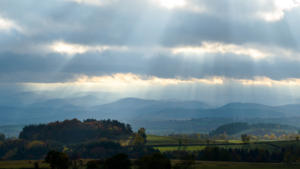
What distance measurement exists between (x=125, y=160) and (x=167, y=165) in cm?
1593

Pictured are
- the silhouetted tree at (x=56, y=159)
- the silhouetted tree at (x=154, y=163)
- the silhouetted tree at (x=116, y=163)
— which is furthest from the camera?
the silhouetted tree at (x=56, y=159)

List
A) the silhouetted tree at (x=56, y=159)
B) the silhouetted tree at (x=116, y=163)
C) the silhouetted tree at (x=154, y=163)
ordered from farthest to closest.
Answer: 1. the silhouetted tree at (x=56, y=159)
2. the silhouetted tree at (x=116, y=163)
3. the silhouetted tree at (x=154, y=163)

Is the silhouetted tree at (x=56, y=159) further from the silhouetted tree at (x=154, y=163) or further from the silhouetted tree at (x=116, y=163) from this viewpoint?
the silhouetted tree at (x=154, y=163)

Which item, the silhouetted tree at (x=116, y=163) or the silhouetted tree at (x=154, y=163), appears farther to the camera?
the silhouetted tree at (x=116, y=163)

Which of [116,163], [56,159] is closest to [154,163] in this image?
[116,163]

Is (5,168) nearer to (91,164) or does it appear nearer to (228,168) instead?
(91,164)

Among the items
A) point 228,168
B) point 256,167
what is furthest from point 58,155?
point 256,167

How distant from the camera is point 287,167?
185125 millimetres

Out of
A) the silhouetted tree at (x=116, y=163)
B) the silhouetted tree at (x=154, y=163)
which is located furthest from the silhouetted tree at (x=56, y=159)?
the silhouetted tree at (x=154, y=163)

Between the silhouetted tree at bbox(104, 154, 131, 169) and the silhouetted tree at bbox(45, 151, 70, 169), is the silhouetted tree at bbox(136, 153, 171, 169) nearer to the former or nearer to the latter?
the silhouetted tree at bbox(104, 154, 131, 169)

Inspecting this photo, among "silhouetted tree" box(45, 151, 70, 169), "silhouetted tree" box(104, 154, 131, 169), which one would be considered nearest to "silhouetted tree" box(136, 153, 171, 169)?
"silhouetted tree" box(104, 154, 131, 169)

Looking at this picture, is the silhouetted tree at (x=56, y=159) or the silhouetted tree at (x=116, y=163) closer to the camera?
the silhouetted tree at (x=116, y=163)

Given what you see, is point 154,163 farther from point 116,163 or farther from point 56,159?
point 56,159

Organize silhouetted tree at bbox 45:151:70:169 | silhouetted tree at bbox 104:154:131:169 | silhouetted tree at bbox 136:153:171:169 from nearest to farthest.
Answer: silhouetted tree at bbox 136:153:171:169
silhouetted tree at bbox 104:154:131:169
silhouetted tree at bbox 45:151:70:169
